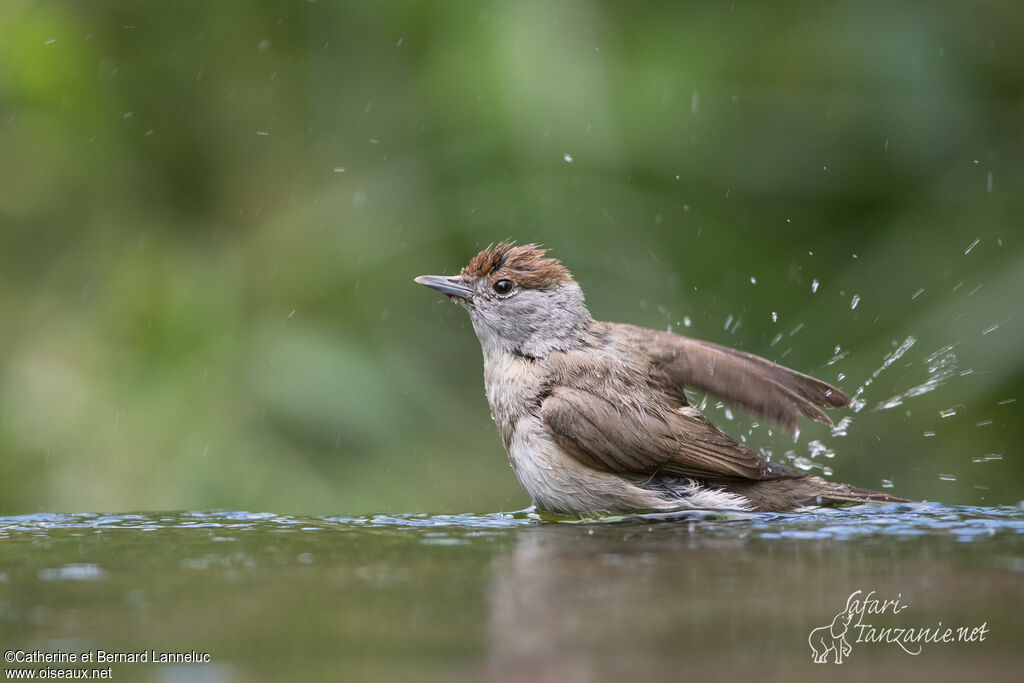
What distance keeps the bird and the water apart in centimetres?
92

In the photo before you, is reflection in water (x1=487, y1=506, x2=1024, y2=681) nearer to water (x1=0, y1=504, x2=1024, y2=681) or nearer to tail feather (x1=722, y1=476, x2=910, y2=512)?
Answer: water (x1=0, y1=504, x2=1024, y2=681)

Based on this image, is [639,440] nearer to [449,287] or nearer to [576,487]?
[576,487]

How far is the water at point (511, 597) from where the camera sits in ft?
6.62

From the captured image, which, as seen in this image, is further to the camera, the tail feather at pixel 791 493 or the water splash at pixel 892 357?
the water splash at pixel 892 357

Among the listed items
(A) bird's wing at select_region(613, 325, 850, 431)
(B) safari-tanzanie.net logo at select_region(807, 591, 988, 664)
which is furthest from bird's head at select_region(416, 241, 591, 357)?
(B) safari-tanzanie.net logo at select_region(807, 591, 988, 664)

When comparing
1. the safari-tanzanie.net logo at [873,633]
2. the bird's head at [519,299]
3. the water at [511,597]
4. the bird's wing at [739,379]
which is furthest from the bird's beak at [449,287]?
the safari-tanzanie.net logo at [873,633]

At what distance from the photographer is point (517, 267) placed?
5660 millimetres

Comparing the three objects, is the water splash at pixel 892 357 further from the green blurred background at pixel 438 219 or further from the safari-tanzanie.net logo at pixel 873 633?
the safari-tanzanie.net logo at pixel 873 633

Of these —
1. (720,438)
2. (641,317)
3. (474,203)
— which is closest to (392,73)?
(474,203)

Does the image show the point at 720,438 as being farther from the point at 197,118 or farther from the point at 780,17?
the point at 197,118

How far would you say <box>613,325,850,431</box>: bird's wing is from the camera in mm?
4719

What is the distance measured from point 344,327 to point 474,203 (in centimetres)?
98

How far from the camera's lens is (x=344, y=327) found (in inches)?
260

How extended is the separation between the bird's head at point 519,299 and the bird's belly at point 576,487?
2.14ft
